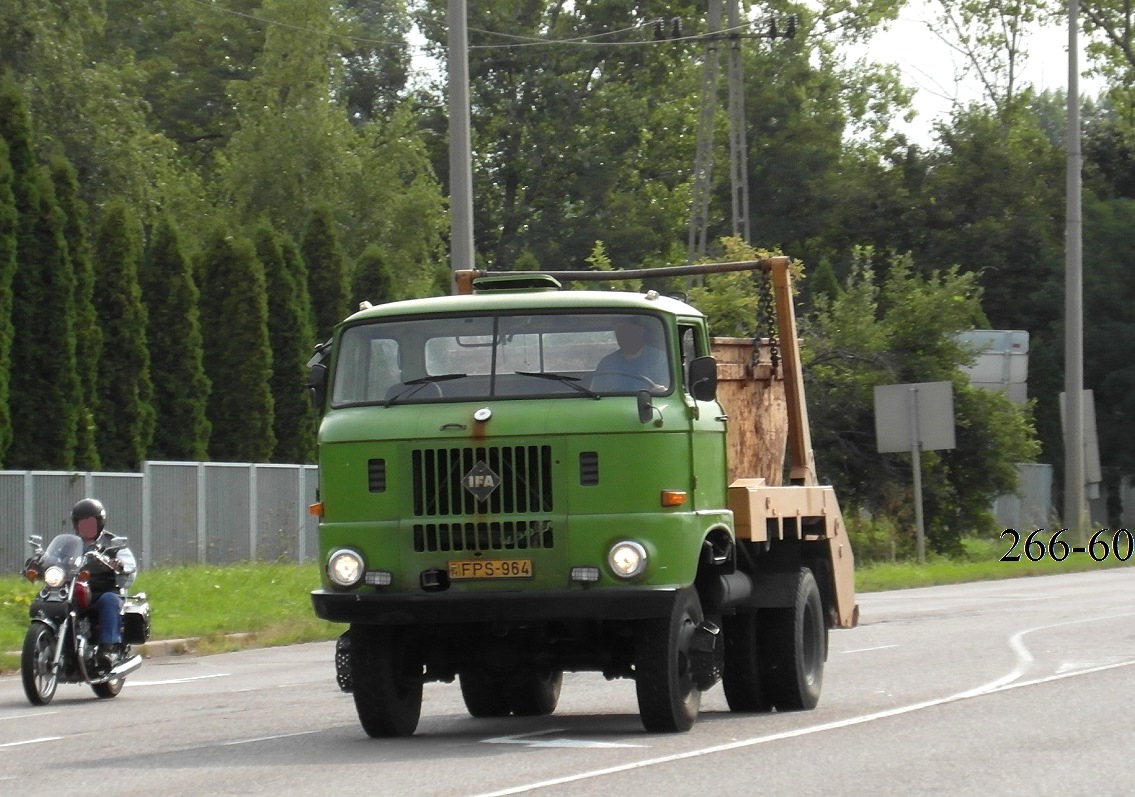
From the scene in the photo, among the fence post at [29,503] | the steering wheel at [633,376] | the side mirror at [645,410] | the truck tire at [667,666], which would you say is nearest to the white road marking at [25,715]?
the truck tire at [667,666]

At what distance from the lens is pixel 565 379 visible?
1180 centimetres

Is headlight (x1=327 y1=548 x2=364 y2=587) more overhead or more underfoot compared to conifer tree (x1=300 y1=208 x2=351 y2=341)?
more underfoot

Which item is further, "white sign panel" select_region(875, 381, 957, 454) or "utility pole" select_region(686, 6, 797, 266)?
"utility pole" select_region(686, 6, 797, 266)

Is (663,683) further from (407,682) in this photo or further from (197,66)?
Answer: (197,66)

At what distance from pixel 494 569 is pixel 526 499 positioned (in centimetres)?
41

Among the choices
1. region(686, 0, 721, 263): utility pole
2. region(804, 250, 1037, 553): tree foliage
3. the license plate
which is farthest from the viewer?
region(686, 0, 721, 263): utility pole

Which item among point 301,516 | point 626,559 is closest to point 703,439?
point 626,559

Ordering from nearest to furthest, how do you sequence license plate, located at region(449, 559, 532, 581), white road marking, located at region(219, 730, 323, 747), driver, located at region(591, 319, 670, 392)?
license plate, located at region(449, 559, 532, 581) < driver, located at region(591, 319, 670, 392) < white road marking, located at region(219, 730, 323, 747)

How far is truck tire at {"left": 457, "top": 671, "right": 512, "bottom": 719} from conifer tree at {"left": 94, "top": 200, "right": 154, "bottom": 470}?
21117mm

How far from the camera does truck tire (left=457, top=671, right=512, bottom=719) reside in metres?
13.7

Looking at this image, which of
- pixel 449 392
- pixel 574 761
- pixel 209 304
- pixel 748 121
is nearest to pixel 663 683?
pixel 574 761

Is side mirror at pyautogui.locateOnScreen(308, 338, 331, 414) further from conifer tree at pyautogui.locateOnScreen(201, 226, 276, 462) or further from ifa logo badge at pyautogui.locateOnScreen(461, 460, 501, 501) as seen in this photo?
conifer tree at pyautogui.locateOnScreen(201, 226, 276, 462)

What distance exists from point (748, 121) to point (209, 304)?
37201mm

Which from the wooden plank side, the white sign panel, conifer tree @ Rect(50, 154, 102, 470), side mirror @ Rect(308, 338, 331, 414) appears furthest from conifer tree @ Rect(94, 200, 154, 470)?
side mirror @ Rect(308, 338, 331, 414)
